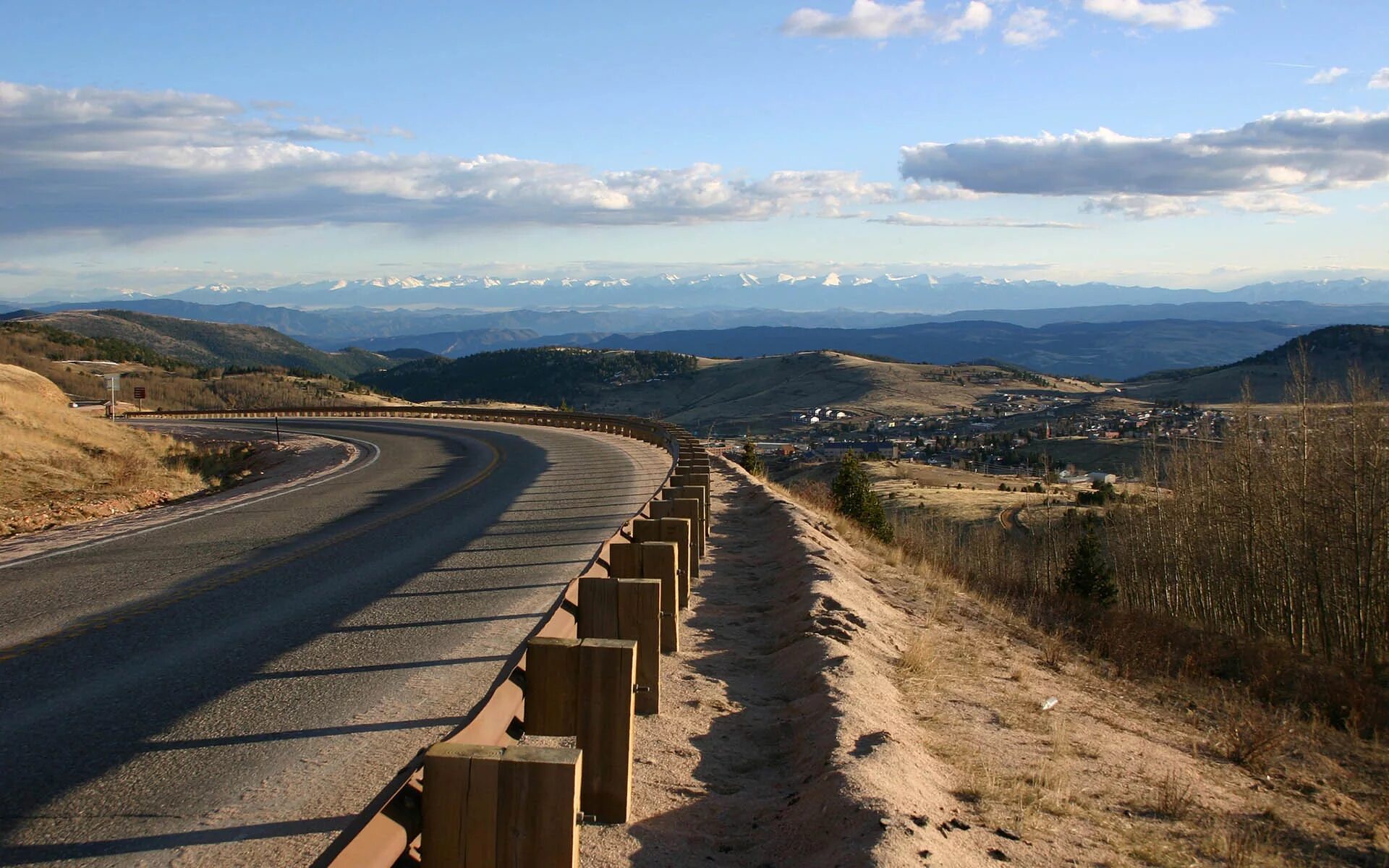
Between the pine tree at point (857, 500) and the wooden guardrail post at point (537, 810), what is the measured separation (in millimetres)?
25603

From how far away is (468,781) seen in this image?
342 centimetres

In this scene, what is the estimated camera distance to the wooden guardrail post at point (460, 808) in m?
3.41

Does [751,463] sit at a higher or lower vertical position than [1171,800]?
lower

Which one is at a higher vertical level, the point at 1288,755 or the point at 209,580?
the point at 209,580

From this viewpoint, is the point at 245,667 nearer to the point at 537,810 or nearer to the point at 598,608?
the point at 598,608

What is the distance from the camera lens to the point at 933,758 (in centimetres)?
633

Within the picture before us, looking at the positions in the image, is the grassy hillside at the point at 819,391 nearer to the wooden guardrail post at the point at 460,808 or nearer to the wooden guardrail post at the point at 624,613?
the wooden guardrail post at the point at 624,613

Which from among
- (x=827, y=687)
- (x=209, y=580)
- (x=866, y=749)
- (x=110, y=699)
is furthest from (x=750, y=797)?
(x=209, y=580)

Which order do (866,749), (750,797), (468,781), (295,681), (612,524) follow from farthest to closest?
(612,524) → (295,681) → (866,749) → (750,797) → (468,781)

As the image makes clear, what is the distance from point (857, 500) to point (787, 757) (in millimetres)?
25148

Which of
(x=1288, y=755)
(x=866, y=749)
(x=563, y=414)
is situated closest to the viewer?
(x=866, y=749)

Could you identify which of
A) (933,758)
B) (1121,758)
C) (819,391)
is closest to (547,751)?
(933,758)

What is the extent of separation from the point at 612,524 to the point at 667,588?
23.4 ft

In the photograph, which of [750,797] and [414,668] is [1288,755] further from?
[414,668]
